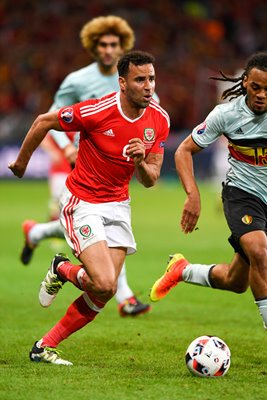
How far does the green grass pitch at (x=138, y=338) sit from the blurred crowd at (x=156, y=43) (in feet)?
41.8

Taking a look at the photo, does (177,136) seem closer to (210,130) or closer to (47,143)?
(47,143)

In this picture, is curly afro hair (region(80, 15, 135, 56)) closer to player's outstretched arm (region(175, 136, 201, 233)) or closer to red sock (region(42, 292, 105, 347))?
player's outstretched arm (region(175, 136, 201, 233))

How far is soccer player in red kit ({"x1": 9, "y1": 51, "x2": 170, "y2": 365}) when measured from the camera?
6094 mm

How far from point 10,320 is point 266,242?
266 centimetres

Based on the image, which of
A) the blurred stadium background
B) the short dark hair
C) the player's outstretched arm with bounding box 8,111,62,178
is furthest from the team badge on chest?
the blurred stadium background

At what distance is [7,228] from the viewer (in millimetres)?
14922

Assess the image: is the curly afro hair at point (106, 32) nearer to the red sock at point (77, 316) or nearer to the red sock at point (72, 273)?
the red sock at point (72, 273)

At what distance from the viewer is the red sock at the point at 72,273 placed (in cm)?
606

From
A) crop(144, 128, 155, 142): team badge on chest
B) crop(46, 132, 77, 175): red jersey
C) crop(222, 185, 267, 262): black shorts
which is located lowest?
crop(46, 132, 77, 175): red jersey

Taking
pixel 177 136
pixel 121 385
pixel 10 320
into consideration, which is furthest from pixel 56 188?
pixel 177 136

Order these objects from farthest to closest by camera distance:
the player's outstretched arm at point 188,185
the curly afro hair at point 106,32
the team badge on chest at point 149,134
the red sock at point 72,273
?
the curly afro hair at point 106,32 < the team badge on chest at point 149,134 < the red sock at point 72,273 < the player's outstretched arm at point 188,185

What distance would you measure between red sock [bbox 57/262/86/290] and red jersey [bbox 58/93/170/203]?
48 centimetres

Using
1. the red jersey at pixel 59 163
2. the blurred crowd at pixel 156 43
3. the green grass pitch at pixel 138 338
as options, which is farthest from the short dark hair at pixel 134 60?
the blurred crowd at pixel 156 43

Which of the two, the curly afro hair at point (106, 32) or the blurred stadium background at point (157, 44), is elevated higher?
the curly afro hair at point (106, 32)
